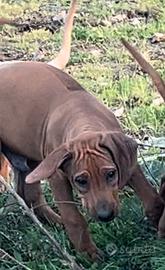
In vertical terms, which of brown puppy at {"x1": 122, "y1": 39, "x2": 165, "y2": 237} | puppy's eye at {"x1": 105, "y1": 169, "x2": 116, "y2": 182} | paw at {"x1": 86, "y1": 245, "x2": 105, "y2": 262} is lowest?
paw at {"x1": 86, "y1": 245, "x2": 105, "y2": 262}

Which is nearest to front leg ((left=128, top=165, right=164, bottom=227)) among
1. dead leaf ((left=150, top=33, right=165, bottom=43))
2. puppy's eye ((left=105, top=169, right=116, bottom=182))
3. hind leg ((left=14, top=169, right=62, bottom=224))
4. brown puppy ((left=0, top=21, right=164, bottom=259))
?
brown puppy ((left=0, top=21, right=164, bottom=259))

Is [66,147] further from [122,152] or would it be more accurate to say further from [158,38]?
[158,38]

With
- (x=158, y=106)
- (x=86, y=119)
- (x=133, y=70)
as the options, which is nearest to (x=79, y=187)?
(x=86, y=119)

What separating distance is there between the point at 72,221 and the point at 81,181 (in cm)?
36

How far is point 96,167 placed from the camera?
4.81 meters

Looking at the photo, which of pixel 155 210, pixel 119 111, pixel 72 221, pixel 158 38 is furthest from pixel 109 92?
pixel 72 221

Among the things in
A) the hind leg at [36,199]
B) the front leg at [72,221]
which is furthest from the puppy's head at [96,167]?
the hind leg at [36,199]

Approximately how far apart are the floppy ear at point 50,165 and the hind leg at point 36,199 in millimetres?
737

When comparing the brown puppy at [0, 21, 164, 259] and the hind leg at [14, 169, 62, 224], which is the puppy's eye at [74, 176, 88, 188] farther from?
the hind leg at [14, 169, 62, 224]

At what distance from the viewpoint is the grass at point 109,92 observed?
513cm

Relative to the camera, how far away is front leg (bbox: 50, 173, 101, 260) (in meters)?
5.12

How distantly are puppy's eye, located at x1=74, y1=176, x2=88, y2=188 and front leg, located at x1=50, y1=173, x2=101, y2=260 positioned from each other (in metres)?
0.26

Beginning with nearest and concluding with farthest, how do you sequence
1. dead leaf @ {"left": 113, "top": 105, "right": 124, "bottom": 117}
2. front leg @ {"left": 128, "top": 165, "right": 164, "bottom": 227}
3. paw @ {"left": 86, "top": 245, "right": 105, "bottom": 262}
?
paw @ {"left": 86, "top": 245, "right": 105, "bottom": 262} → front leg @ {"left": 128, "top": 165, "right": 164, "bottom": 227} → dead leaf @ {"left": 113, "top": 105, "right": 124, "bottom": 117}

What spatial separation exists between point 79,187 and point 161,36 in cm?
453
